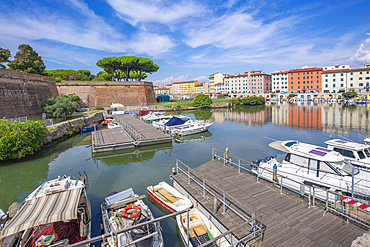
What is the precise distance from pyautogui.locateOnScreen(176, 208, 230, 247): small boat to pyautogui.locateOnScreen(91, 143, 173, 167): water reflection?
1125 cm

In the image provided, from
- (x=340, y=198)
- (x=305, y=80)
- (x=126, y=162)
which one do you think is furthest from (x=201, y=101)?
(x=340, y=198)

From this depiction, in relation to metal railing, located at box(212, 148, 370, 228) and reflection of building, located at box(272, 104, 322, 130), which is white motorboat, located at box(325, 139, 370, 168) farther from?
reflection of building, located at box(272, 104, 322, 130)

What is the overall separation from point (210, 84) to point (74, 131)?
122m

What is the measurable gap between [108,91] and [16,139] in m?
44.2

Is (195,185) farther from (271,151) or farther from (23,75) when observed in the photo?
(23,75)

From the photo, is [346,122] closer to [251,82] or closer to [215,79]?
[251,82]

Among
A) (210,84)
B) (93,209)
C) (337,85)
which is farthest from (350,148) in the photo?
(210,84)

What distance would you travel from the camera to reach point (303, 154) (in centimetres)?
1100

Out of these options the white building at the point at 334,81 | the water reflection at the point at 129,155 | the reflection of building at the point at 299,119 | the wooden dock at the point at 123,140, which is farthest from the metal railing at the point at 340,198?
the white building at the point at 334,81

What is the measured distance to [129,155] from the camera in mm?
20219

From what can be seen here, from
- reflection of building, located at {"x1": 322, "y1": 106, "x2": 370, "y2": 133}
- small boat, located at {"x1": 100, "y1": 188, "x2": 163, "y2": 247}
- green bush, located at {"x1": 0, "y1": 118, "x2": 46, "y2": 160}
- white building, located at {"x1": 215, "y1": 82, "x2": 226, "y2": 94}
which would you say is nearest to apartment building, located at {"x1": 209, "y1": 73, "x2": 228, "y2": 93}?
white building, located at {"x1": 215, "y1": 82, "x2": 226, "y2": 94}

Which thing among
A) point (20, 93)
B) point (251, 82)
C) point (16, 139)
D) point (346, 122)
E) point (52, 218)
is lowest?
point (346, 122)

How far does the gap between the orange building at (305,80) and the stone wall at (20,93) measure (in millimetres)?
102519

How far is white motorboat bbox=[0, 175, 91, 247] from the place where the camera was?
636 cm
